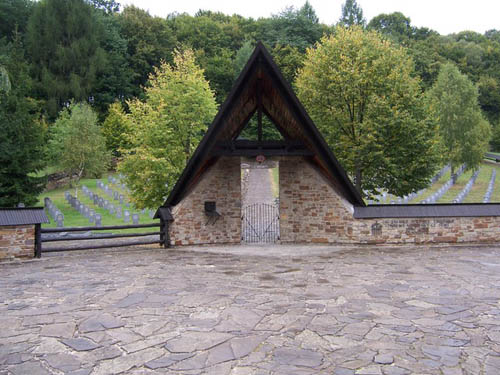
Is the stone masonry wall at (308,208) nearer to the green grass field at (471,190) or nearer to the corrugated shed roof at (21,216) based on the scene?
the corrugated shed roof at (21,216)

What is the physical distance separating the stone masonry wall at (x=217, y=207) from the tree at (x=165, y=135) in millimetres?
5124

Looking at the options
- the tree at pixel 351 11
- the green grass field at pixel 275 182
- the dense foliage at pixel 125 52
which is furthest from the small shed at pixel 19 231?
the tree at pixel 351 11

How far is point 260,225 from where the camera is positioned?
65.5 ft

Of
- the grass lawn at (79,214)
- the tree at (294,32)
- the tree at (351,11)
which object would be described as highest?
the tree at (351,11)

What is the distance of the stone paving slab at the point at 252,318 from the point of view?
425cm

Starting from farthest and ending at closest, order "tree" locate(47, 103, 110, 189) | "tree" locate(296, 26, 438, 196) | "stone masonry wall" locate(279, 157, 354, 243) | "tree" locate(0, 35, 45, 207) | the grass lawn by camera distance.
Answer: "tree" locate(47, 103, 110, 189) < the grass lawn < "tree" locate(0, 35, 45, 207) < "tree" locate(296, 26, 438, 196) < "stone masonry wall" locate(279, 157, 354, 243)

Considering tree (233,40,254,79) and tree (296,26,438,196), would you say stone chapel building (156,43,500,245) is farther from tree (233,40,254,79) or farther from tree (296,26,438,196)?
tree (233,40,254,79)

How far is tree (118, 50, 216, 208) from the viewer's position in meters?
18.3

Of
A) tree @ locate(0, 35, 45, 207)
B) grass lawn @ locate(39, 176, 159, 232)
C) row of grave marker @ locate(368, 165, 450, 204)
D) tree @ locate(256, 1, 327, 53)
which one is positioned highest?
tree @ locate(256, 1, 327, 53)

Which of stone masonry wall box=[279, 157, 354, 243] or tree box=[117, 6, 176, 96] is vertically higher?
tree box=[117, 6, 176, 96]

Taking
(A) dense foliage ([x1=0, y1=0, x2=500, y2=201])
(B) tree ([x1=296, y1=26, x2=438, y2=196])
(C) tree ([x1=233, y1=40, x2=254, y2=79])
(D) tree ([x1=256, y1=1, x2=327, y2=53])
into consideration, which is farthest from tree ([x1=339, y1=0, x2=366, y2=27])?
(B) tree ([x1=296, y1=26, x2=438, y2=196])

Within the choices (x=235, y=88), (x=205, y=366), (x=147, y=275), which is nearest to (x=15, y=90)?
(x=235, y=88)

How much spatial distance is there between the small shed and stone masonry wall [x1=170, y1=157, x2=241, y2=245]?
404 cm

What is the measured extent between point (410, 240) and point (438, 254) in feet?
4.76
